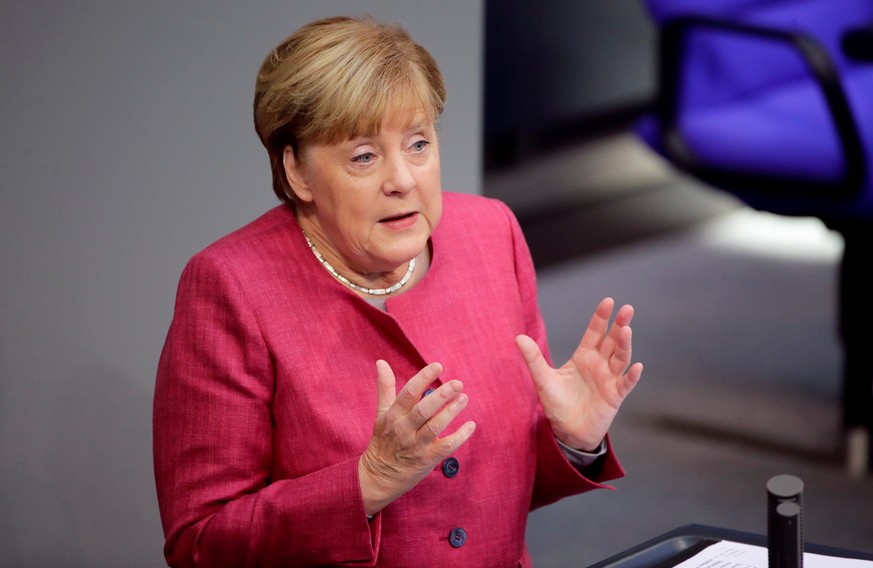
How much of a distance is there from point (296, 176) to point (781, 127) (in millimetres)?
2114

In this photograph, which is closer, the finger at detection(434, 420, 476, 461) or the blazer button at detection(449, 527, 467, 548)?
the finger at detection(434, 420, 476, 461)

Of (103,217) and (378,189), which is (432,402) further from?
(103,217)

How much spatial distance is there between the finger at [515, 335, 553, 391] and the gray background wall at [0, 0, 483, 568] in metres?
0.70

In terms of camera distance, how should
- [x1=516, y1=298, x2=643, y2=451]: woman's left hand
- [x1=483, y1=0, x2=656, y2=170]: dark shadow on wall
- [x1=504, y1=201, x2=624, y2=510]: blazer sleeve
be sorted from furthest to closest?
1. [x1=483, y1=0, x2=656, y2=170]: dark shadow on wall
2. [x1=504, y1=201, x2=624, y2=510]: blazer sleeve
3. [x1=516, y1=298, x2=643, y2=451]: woman's left hand

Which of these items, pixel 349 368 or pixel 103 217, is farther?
pixel 103 217

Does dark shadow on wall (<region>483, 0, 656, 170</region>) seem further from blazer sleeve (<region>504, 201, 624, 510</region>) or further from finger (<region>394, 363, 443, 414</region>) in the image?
finger (<region>394, 363, 443, 414</region>)

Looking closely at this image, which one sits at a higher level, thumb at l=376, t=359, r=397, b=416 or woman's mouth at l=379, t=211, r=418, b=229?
woman's mouth at l=379, t=211, r=418, b=229

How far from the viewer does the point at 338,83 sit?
5.06 ft

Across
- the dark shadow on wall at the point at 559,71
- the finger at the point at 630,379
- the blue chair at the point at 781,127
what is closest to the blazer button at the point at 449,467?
the finger at the point at 630,379

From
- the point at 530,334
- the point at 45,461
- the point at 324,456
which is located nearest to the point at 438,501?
the point at 324,456

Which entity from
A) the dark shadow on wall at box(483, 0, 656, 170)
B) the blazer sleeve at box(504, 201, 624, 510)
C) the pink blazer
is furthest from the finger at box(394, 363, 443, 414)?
the dark shadow on wall at box(483, 0, 656, 170)

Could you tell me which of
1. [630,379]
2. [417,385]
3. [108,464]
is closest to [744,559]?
[630,379]

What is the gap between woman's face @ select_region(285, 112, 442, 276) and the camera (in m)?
1.58

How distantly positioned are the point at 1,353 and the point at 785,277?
12.6 ft
